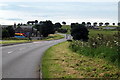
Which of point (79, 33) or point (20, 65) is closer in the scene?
point (20, 65)

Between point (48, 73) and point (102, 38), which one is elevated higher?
point (102, 38)

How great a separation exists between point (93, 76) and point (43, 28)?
4412 inches

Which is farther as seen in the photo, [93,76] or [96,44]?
[96,44]

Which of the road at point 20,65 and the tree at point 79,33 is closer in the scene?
the road at point 20,65

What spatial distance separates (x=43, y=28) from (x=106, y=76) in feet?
369

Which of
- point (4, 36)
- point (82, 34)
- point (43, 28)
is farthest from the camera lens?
point (43, 28)

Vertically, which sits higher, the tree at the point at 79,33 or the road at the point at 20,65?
the tree at the point at 79,33

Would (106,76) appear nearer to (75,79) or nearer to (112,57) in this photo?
(75,79)

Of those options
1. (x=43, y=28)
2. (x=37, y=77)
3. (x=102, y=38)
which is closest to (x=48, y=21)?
(x=43, y=28)

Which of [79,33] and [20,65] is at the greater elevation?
[79,33]

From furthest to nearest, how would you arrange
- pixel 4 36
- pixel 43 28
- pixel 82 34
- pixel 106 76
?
pixel 43 28
pixel 4 36
pixel 82 34
pixel 106 76

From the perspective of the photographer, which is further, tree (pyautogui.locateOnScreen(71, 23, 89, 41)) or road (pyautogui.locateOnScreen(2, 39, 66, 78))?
tree (pyautogui.locateOnScreen(71, 23, 89, 41))

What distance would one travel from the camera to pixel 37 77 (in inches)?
454

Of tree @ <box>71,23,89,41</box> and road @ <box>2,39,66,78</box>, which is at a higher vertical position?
tree @ <box>71,23,89,41</box>
